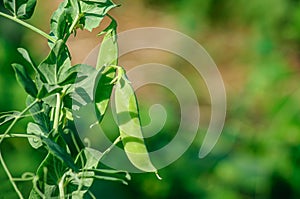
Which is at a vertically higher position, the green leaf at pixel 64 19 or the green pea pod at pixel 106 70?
the green leaf at pixel 64 19

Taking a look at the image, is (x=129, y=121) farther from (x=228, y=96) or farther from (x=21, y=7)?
(x=228, y=96)

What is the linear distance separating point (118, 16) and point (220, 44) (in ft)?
2.34

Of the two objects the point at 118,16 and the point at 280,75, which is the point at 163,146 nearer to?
the point at 280,75

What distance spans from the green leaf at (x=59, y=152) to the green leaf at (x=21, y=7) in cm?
12

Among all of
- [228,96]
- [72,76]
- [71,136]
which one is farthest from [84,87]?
[228,96]

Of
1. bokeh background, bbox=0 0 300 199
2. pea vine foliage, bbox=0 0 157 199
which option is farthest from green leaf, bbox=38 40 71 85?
bokeh background, bbox=0 0 300 199

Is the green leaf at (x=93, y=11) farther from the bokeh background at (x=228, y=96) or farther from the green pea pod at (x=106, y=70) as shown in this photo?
the bokeh background at (x=228, y=96)

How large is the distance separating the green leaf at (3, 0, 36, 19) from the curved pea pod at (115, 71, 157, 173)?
9 cm

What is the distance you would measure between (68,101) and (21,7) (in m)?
0.09

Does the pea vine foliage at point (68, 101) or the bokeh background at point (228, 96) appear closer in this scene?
the pea vine foliage at point (68, 101)

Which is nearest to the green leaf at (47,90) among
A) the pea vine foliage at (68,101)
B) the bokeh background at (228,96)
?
the pea vine foliage at (68,101)

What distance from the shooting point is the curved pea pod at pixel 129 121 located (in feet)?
1.83

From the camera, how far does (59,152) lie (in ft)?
1.65

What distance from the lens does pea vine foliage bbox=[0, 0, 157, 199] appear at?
0.53 m
